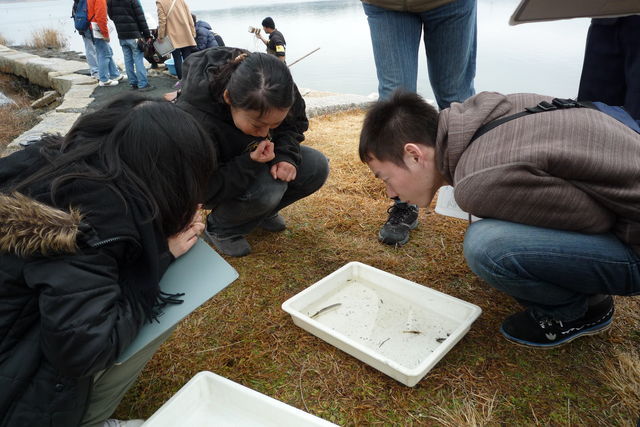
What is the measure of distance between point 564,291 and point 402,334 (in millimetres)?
491

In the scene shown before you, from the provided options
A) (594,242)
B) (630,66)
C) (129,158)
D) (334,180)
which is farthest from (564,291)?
(334,180)

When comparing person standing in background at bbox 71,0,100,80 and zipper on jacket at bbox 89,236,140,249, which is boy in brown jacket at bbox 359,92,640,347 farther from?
person standing in background at bbox 71,0,100,80

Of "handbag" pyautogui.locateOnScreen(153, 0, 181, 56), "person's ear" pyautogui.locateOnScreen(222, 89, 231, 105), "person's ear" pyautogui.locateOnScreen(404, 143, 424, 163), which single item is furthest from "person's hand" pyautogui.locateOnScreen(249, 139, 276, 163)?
"handbag" pyautogui.locateOnScreen(153, 0, 181, 56)

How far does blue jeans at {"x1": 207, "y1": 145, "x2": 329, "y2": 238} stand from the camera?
1.89 meters

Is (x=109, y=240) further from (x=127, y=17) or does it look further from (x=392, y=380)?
(x=127, y=17)

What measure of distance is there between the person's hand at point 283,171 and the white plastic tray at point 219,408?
2.94 feet

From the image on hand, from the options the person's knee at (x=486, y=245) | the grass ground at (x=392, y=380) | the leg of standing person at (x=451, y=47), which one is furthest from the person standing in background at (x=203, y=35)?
the person's knee at (x=486, y=245)

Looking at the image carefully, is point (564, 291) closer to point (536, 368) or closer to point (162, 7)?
point (536, 368)

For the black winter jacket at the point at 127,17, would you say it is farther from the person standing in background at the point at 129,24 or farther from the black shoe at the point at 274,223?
the black shoe at the point at 274,223

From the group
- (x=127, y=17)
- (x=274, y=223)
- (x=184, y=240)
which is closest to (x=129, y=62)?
(x=127, y=17)

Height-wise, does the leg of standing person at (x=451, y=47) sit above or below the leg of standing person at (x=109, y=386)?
above

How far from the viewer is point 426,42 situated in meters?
2.05

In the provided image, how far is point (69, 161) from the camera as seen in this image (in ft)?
3.17

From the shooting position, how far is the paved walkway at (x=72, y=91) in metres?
4.05
